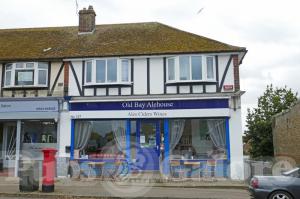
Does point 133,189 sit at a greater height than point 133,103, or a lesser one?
lesser

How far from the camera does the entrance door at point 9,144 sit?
65.3 ft

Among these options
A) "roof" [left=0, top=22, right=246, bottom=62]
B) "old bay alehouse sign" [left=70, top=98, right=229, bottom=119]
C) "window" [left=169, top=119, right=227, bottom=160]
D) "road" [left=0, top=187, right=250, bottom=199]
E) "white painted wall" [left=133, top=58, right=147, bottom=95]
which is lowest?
"road" [left=0, top=187, right=250, bottom=199]

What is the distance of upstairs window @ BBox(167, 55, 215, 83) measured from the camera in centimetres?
1839

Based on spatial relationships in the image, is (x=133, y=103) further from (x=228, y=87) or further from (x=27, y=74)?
(x=27, y=74)

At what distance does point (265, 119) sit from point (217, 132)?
751 inches

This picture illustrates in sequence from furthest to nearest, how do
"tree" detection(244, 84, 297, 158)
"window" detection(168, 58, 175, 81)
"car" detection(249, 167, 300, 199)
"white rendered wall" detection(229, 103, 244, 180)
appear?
"tree" detection(244, 84, 297, 158), "window" detection(168, 58, 175, 81), "white rendered wall" detection(229, 103, 244, 180), "car" detection(249, 167, 300, 199)

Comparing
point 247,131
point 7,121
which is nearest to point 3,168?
point 7,121

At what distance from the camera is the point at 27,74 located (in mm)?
19500

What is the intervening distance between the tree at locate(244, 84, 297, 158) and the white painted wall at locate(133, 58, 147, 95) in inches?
724

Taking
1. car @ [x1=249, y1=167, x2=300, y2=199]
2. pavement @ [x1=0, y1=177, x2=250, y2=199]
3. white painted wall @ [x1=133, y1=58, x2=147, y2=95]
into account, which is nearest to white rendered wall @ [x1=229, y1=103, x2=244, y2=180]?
pavement @ [x1=0, y1=177, x2=250, y2=199]

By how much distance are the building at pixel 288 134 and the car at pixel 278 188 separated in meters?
9.68

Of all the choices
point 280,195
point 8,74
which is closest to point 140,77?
point 8,74

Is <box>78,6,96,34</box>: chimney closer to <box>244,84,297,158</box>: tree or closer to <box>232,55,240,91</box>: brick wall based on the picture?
<box>232,55,240,91</box>: brick wall

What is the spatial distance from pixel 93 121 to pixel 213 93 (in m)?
5.84
